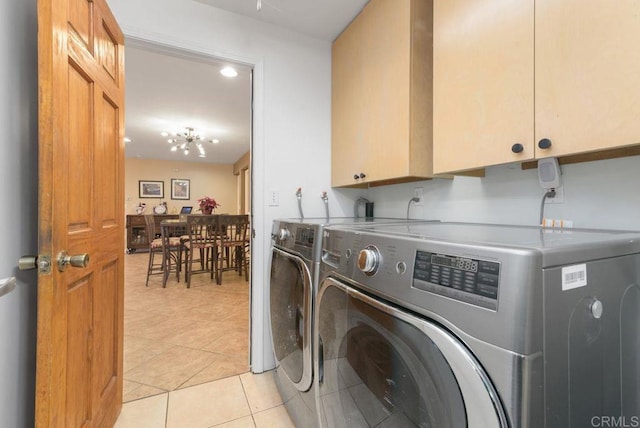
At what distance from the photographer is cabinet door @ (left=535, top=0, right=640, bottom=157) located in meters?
0.71

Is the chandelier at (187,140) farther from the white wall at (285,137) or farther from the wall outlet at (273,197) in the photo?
the wall outlet at (273,197)

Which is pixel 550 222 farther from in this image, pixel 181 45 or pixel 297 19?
pixel 181 45

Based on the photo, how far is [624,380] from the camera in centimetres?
67

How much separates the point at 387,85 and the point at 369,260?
112 cm

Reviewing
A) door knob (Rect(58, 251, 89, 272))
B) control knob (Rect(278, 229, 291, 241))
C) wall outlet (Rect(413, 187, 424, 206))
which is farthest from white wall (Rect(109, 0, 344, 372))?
door knob (Rect(58, 251, 89, 272))

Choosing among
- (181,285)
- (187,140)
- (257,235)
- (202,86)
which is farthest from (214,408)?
(187,140)

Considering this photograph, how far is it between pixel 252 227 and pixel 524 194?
1515mm

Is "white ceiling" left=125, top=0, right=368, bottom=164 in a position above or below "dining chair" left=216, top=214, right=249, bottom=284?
above

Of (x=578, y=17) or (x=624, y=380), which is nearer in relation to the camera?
(x=624, y=380)

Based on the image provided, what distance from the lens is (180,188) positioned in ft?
25.3

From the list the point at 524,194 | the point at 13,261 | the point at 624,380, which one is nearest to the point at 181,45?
the point at 13,261

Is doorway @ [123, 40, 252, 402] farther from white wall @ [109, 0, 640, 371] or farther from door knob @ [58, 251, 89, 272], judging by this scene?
door knob @ [58, 251, 89, 272]

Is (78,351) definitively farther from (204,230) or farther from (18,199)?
(204,230)

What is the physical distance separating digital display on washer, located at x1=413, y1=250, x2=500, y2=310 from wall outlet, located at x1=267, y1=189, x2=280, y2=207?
142cm
